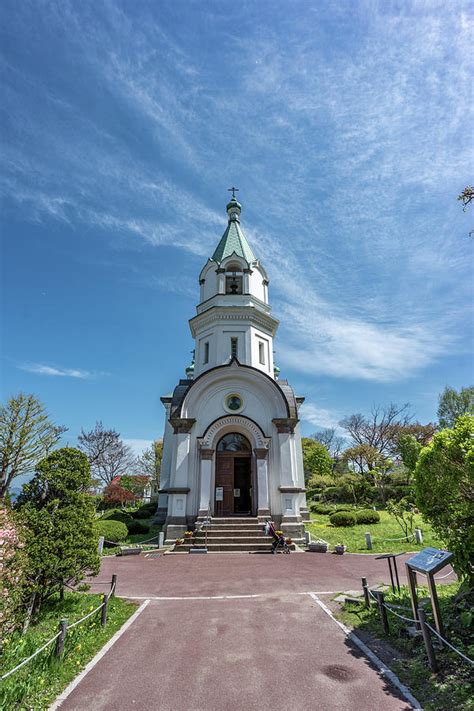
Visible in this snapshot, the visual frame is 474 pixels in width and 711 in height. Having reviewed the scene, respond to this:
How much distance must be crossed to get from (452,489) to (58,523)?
26.0 ft

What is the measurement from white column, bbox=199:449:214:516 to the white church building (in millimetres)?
A: 46

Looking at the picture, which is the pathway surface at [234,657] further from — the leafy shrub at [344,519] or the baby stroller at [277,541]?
the leafy shrub at [344,519]

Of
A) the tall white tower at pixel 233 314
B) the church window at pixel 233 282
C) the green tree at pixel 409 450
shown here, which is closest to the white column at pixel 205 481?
the tall white tower at pixel 233 314

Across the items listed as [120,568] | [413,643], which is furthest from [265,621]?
[120,568]

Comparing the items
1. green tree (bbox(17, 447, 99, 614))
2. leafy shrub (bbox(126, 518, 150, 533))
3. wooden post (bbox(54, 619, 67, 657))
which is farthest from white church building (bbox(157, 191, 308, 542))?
wooden post (bbox(54, 619, 67, 657))

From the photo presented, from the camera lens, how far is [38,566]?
710cm

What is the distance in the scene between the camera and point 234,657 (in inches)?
232

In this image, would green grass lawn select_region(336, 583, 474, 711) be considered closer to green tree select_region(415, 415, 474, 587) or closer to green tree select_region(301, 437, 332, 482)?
green tree select_region(415, 415, 474, 587)

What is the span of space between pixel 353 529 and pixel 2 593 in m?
19.0

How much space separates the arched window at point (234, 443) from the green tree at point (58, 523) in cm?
1149

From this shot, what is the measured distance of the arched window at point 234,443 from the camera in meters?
19.4

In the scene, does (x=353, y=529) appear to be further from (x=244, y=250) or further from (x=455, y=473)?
(x=244, y=250)

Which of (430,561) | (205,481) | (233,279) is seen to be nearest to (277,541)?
(205,481)

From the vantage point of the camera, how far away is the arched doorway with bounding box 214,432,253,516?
1838 cm
